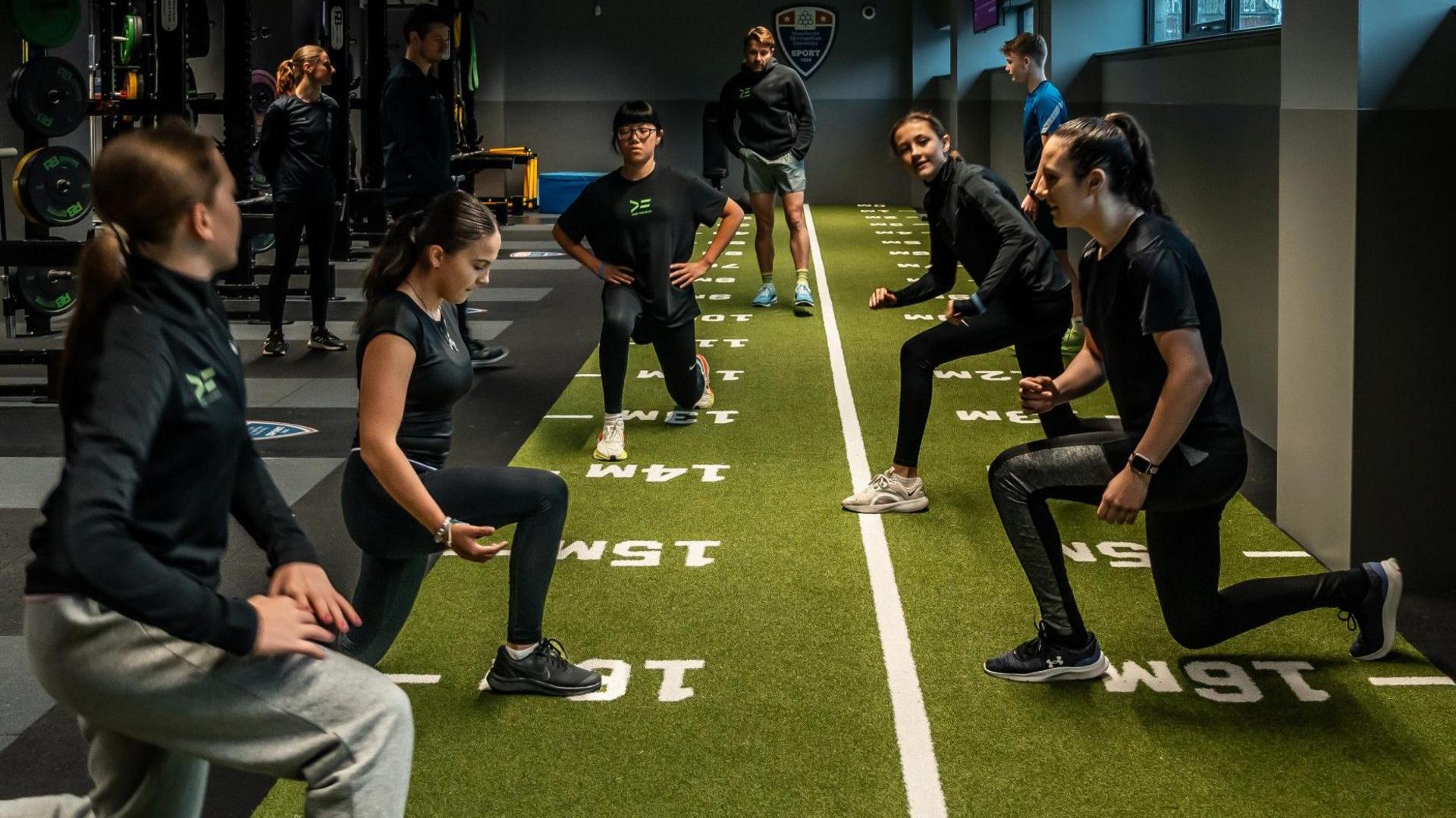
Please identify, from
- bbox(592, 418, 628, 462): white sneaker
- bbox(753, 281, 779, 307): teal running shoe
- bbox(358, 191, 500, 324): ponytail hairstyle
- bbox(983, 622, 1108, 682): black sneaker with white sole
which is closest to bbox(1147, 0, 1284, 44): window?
bbox(753, 281, 779, 307): teal running shoe

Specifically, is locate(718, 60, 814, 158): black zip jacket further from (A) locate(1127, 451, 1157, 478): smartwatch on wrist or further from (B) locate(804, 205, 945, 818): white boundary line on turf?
(A) locate(1127, 451, 1157, 478): smartwatch on wrist

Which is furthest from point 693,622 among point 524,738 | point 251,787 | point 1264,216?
point 1264,216

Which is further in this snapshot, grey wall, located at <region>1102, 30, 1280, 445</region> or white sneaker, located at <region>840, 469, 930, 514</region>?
grey wall, located at <region>1102, 30, 1280, 445</region>

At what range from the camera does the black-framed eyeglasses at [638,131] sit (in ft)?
23.7

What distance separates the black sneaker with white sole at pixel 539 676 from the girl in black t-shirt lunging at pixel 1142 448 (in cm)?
122

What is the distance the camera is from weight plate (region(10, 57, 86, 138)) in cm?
1080

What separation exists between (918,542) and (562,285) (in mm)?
9124

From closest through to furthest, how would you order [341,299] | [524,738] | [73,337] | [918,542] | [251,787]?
1. [73,337]
2. [251,787]
3. [524,738]
4. [918,542]
5. [341,299]

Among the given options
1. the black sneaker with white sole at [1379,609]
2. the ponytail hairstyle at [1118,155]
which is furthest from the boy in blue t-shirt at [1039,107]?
the ponytail hairstyle at [1118,155]

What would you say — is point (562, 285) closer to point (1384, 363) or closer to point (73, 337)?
point (1384, 363)

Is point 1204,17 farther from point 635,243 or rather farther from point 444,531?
point 444,531

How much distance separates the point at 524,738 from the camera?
4.13 metres

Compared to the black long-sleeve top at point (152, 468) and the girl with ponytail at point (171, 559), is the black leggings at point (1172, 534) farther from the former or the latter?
the black long-sleeve top at point (152, 468)

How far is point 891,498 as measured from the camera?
6445 millimetres
